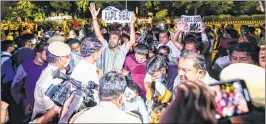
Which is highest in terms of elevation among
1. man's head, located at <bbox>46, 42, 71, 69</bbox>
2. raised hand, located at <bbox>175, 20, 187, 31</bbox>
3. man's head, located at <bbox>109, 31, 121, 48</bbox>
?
raised hand, located at <bbox>175, 20, 187, 31</bbox>

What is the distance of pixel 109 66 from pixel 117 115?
0.55 metres

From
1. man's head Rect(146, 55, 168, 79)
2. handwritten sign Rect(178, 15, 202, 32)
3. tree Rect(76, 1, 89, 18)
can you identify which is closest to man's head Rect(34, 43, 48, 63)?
tree Rect(76, 1, 89, 18)

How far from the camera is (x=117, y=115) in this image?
3.86 m

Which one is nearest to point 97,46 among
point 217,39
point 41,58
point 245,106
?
point 41,58

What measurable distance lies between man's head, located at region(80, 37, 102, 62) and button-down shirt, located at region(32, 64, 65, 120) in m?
0.33

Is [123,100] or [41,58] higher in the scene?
[41,58]

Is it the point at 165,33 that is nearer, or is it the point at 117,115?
the point at 117,115

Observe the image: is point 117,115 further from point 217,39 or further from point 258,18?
point 258,18

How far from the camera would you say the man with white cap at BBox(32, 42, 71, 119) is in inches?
163

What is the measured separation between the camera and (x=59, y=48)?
4125mm

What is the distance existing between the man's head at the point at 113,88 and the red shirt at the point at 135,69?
0.14 metres

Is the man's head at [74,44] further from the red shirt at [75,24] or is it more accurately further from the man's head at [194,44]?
the man's head at [194,44]

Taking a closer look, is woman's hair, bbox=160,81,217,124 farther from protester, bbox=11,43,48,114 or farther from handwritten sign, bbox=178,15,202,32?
protester, bbox=11,43,48,114

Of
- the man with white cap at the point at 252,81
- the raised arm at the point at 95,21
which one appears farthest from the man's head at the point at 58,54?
the man with white cap at the point at 252,81
